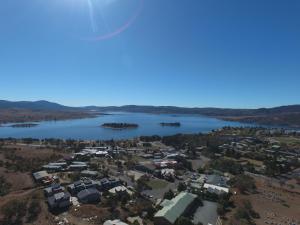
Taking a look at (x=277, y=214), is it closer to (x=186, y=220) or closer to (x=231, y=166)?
(x=186, y=220)

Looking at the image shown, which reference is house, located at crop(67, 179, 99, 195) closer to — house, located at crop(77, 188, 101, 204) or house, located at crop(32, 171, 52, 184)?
house, located at crop(77, 188, 101, 204)

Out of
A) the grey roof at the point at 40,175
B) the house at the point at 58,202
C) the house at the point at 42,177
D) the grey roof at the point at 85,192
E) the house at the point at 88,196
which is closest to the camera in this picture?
the house at the point at 58,202

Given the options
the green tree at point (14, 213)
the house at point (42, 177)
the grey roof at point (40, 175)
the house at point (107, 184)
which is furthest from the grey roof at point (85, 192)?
the grey roof at point (40, 175)

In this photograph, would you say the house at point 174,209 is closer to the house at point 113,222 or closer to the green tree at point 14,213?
the house at point 113,222

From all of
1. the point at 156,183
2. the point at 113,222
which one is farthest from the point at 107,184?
the point at 113,222

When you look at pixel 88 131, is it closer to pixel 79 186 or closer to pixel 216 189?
pixel 79 186

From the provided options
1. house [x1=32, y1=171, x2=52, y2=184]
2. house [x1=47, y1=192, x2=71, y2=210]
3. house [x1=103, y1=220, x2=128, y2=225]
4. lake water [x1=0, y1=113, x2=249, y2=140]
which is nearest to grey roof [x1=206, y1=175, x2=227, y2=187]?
house [x1=103, y1=220, x2=128, y2=225]

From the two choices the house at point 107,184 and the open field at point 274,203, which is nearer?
the open field at point 274,203

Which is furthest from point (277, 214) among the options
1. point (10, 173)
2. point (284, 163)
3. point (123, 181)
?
point (10, 173)
